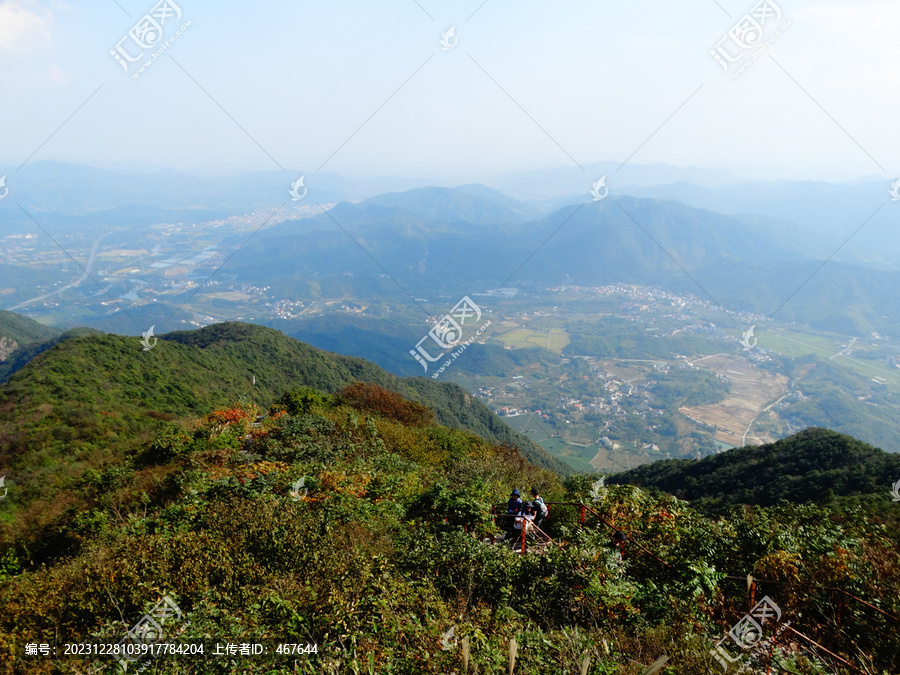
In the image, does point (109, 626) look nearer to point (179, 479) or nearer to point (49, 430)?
point (179, 479)

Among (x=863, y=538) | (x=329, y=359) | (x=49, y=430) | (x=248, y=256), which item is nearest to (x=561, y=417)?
(x=329, y=359)

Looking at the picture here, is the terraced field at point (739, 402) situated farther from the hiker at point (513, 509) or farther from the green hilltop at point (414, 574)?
the green hilltop at point (414, 574)

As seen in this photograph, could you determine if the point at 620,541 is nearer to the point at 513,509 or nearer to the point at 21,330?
the point at 513,509

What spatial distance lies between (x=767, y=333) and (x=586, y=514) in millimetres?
131029

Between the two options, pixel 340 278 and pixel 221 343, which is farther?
pixel 340 278

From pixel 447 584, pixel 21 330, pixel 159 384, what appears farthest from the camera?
pixel 21 330

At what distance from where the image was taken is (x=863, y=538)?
521cm
